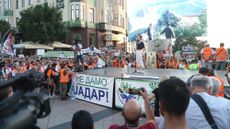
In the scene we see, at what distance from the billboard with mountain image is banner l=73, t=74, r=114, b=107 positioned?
1844 centimetres

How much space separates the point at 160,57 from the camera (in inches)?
966

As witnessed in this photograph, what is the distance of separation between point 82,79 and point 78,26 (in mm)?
38952

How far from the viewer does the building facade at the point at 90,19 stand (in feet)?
179

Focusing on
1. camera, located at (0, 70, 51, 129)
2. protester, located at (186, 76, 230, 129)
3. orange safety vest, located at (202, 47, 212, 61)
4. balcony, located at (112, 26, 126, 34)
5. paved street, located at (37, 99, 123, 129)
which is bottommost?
paved street, located at (37, 99, 123, 129)

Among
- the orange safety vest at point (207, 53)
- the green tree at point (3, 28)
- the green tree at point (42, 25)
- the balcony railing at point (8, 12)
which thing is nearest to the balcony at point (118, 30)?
the green tree at point (42, 25)

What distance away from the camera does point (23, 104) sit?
1.70 meters

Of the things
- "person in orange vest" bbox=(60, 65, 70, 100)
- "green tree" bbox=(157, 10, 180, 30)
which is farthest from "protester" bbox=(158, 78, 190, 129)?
"green tree" bbox=(157, 10, 180, 30)

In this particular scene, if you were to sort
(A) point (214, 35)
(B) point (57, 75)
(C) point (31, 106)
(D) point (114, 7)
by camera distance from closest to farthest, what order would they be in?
(C) point (31, 106)
(B) point (57, 75)
(A) point (214, 35)
(D) point (114, 7)

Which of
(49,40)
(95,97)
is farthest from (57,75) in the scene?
(49,40)

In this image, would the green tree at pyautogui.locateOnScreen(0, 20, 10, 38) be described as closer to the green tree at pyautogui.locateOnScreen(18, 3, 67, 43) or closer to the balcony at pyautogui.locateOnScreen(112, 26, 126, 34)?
the green tree at pyautogui.locateOnScreen(18, 3, 67, 43)

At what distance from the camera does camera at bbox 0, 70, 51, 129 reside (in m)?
1.60

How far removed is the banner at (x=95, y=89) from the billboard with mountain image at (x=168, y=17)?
60.5ft

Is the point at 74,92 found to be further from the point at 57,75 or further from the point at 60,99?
the point at 57,75

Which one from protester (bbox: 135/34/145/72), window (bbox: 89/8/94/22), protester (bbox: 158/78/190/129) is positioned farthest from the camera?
window (bbox: 89/8/94/22)
